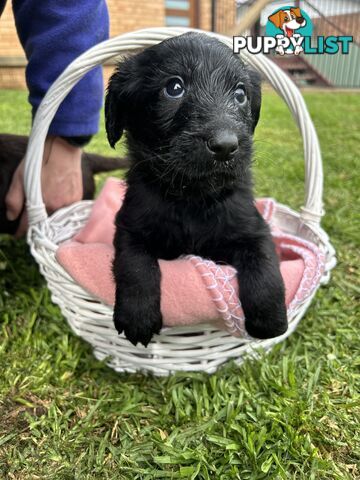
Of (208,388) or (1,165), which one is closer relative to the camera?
(208,388)

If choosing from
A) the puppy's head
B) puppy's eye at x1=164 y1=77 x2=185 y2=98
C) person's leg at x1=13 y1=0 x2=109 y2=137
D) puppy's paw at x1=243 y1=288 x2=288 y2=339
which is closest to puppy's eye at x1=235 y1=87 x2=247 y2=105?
the puppy's head

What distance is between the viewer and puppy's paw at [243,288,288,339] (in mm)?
1362

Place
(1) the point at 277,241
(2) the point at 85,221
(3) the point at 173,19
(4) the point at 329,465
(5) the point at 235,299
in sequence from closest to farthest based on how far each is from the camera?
(4) the point at 329,465
(5) the point at 235,299
(1) the point at 277,241
(2) the point at 85,221
(3) the point at 173,19

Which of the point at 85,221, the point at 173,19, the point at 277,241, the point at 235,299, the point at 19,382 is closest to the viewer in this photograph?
the point at 235,299

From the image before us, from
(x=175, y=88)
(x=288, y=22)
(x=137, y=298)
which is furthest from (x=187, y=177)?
(x=288, y=22)

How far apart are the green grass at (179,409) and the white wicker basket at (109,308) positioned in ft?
0.19

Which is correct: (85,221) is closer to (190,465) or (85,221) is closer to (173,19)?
(190,465)

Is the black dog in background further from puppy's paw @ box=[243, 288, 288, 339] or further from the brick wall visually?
the brick wall

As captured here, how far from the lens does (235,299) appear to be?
54.2 inches

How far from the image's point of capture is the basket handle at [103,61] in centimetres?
158

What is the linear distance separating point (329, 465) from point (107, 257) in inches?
33.9

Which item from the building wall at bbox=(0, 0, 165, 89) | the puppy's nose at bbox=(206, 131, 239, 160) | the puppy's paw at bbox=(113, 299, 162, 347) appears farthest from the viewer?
the building wall at bbox=(0, 0, 165, 89)

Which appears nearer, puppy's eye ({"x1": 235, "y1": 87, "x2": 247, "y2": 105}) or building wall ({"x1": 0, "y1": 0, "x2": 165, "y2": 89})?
puppy's eye ({"x1": 235, "y1": 87, "x2": 247, "y2": 105})

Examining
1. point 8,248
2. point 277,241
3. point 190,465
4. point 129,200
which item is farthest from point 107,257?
point 8,248
